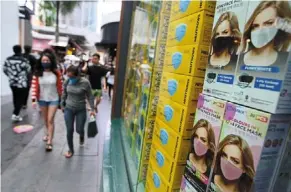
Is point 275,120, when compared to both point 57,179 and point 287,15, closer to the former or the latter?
point 287,15

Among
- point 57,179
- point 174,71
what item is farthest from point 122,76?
point 174,71

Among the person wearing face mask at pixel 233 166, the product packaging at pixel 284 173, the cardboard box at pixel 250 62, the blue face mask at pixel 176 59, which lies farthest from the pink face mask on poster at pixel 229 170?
the blue face mask at pixel 176 59

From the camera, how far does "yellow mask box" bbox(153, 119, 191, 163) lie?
4.35 ft

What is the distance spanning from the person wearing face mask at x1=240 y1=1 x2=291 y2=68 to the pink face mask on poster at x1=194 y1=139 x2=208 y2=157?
1.38ft

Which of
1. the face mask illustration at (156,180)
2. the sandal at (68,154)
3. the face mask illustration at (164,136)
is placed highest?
the face mask illustration at (164,136)

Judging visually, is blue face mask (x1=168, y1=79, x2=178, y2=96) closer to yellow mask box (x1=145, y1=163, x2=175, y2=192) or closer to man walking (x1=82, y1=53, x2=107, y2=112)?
yellow mask box (x1=145, y1=163, x2=175, y2=192)

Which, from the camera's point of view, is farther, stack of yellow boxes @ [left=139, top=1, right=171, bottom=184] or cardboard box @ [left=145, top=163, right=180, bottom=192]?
stack of yellow boxes @ [left=139, top=1, right=171, bottom=184]

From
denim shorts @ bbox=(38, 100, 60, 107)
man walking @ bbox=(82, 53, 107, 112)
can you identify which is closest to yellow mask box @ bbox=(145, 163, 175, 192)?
denim shorts @ bbox=(38, 100, 60, 107)

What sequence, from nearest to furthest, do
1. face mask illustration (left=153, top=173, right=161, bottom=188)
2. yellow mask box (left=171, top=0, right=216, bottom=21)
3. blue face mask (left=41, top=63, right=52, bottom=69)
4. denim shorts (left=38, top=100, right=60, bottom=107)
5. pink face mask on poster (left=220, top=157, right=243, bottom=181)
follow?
pink face mask on poster (left=220, top=157, right=243, bottom=181) → yellow mask box (left=171, top=0, right=216, bottom=21) → face mask illustration (left=153, top=173, right=161, bottom=188) → blue face mask (left=41, top=63, right=52, bottom=69) → denim shorts (left=38, top=100, right=60, bottom=107)

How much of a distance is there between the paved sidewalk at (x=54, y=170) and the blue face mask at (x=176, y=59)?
2.19 metres

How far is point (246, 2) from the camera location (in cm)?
88

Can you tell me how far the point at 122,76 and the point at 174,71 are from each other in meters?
3.39

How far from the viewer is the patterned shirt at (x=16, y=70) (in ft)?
17.4

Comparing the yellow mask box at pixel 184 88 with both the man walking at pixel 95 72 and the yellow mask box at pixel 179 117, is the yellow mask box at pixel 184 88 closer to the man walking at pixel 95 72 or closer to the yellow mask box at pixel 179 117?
the yellow mask box at pixel 179 117
